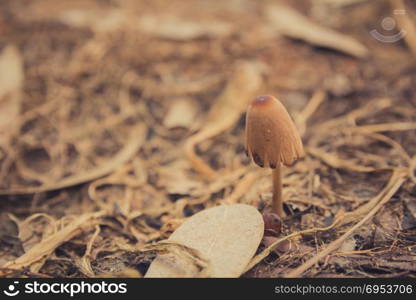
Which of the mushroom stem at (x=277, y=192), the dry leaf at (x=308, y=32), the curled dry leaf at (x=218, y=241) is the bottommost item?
the curled dry leaf at (x=218, y=241)

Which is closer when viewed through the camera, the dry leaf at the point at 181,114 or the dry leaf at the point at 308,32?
the dry leaf at the point at 181,114

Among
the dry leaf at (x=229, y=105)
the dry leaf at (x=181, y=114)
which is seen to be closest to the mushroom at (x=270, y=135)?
the dry leaf at (x=229, y=105)

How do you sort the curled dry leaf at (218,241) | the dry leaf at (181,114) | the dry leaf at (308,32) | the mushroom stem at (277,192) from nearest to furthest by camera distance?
the curled dry leaf at (218,241)
the mushroom stem at (277,192)
the dry leaf at (181,114)
the dry leaf at (308,32)

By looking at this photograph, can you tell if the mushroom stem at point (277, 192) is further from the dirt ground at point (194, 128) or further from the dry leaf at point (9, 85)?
the dry leaf at point (9, 85)

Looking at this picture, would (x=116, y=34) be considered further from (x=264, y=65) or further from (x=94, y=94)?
(x=264, y=65)

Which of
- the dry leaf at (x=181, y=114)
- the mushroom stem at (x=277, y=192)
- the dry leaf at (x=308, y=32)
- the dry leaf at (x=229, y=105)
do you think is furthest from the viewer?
the dry leaf at (x=308, y=32)

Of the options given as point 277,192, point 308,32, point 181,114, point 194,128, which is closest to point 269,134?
point 277,192
